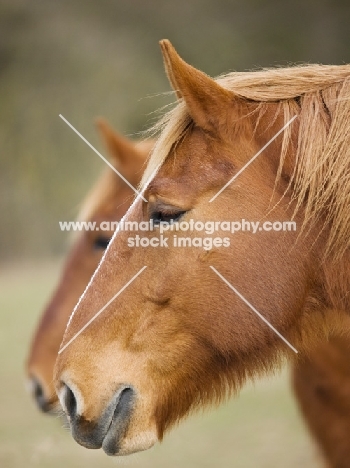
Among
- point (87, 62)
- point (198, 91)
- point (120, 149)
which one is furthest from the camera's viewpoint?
point (87, 62)

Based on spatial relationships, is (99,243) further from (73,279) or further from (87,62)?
(87,62)

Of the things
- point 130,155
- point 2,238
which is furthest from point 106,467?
point 2,238

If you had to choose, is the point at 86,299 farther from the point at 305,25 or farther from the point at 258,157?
the point at 305,25

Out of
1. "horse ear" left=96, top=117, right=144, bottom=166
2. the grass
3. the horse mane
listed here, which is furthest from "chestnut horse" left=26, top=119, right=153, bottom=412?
the horse mane

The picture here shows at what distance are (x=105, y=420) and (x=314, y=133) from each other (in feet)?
3.07

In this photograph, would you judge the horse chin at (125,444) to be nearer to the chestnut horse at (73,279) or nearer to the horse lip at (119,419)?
the horse lip at (119,419)

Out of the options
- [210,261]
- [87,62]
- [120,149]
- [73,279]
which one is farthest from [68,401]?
[87,62]

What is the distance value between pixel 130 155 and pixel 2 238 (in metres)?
10.0

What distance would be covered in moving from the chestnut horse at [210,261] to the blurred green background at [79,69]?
22.3 ft

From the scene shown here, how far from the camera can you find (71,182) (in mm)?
14289

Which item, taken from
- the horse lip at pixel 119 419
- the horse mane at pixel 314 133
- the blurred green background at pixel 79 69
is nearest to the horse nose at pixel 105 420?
the horse lip at pixel 119 419

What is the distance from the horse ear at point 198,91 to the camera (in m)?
1.55

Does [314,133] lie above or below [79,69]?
above

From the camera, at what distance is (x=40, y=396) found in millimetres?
3344
